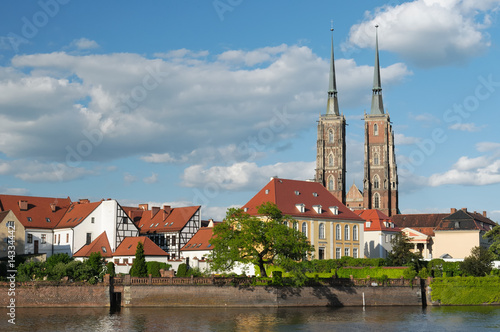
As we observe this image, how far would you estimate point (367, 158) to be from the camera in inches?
6486

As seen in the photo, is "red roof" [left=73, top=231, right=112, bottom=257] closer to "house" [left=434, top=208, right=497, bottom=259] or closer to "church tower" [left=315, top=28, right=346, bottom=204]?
"house" [left=434, top=208, right=497, bottom=259]

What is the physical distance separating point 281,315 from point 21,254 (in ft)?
135

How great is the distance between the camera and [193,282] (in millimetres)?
67688

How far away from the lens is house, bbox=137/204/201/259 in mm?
94250

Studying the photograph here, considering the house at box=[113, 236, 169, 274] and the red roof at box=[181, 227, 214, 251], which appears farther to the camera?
the red roof at box=[181, 227, 214, 251]

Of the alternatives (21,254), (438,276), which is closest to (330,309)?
(438,276)

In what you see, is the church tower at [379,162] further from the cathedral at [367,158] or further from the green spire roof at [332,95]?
the green spire roof at [332,95]

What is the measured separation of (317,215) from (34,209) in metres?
38.8

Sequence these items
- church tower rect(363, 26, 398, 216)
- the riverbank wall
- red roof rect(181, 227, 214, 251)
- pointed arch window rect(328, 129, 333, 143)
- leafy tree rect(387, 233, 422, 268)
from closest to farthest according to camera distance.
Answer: the riverbank wall, leafy tree rect(387, 233, 422, 268), red roof rect(181, 227, 214, 251), church tower rect(363, 26, 398, 216), pointed arch window rect(328, 129, 333, 143)

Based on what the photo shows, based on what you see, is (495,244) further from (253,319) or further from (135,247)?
(135,247)

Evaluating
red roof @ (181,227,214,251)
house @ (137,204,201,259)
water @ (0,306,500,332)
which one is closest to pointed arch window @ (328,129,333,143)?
house @ (137,204,201,259)

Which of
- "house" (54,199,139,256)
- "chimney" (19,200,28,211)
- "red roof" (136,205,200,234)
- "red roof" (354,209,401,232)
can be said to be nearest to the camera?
"house" (54,199,139,256)

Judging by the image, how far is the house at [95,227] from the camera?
297 feet

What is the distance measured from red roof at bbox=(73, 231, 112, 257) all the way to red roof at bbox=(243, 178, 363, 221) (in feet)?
60.6
